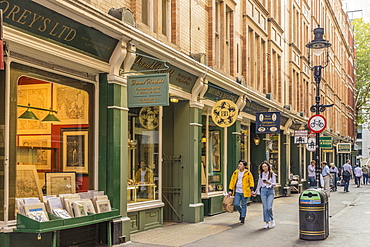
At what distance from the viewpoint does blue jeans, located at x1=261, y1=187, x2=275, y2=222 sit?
12930 millimetres

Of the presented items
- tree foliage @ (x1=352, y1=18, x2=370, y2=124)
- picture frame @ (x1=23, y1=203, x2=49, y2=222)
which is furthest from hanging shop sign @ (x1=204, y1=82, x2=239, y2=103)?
tree foliage @ (x1=352, y1=18, x2=370, y2=124)

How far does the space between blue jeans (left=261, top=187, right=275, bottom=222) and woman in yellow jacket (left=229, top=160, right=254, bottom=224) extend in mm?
663

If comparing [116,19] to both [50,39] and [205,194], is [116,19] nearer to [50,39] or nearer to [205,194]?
[50,39]

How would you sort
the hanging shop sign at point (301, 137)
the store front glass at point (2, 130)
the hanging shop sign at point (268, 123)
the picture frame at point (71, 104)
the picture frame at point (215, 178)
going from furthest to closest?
the hanging shop sign at point (301, 137) → the hanging shop sign at point (268, 123) → the picture frame at point (215, 178) → the picture frame at point (71, 104) → the store front glass at point (2, 130)

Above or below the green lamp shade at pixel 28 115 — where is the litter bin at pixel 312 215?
below

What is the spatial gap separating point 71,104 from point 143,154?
121 inches

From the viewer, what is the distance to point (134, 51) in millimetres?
10344

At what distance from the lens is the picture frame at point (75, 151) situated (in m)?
9.62

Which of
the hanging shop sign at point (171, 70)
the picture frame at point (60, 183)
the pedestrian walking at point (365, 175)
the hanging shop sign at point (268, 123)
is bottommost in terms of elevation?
the pedestrian walking at point (365, 175)

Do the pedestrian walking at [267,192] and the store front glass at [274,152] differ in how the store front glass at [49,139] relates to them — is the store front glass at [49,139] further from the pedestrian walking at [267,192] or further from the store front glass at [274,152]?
the store front glass at [274,152]

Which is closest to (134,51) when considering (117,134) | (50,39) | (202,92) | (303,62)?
(117,134)

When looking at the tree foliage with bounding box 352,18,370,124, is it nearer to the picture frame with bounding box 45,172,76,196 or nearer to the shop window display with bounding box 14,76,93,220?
the shop window display with bounding box 14,76,93,220

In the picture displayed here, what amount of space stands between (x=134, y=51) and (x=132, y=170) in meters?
2.97

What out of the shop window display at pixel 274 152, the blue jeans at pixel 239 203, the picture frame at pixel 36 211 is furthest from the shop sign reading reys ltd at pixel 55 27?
the shop window display at pixel 274 152
